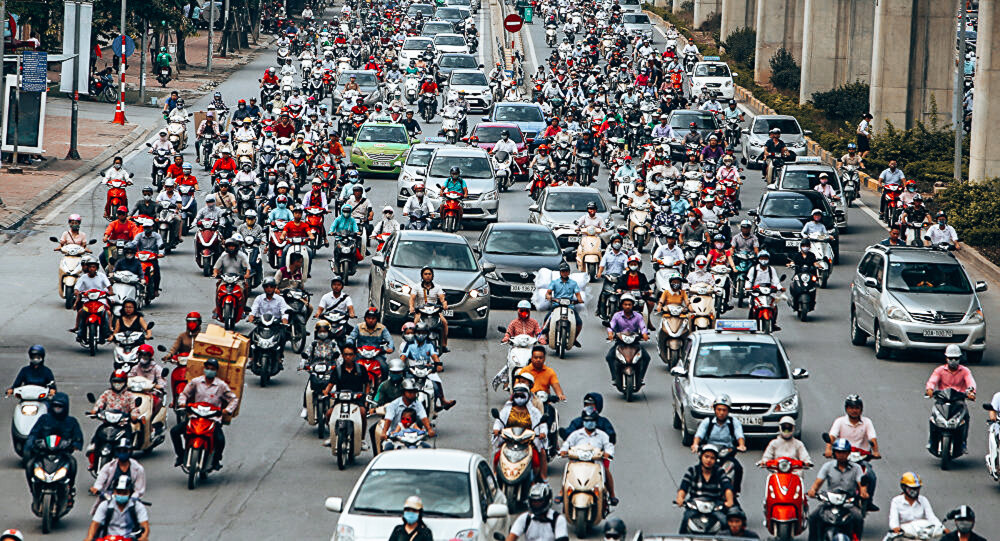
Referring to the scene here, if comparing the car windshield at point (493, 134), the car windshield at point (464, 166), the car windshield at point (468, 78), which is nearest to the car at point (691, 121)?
the car windshield at point (493, 134)

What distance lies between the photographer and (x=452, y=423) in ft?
75.0

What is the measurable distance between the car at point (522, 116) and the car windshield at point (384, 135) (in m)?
4.95

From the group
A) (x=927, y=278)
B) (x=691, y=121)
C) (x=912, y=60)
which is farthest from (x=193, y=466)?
(x=912, y=60)

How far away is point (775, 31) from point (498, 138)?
1293 inches

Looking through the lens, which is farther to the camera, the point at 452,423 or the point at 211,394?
the point at 452,423

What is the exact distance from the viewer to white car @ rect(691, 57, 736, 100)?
66.6 m

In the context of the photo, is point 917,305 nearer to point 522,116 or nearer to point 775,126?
point 775,126

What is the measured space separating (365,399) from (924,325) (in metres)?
10.7

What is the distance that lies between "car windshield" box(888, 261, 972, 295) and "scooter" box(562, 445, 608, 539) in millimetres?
11637

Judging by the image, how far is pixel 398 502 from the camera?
15062 millimetres

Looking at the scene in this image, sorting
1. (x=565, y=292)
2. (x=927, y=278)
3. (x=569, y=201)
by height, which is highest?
(x=569, y=201)

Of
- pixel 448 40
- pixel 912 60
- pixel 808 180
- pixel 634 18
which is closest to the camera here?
pixel 808 180

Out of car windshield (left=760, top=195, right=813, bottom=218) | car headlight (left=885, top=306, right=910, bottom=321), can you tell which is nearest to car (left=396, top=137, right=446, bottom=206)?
car windshield (left=760, top=195, right=813, bottom=218)

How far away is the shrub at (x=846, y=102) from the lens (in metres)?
62.6
